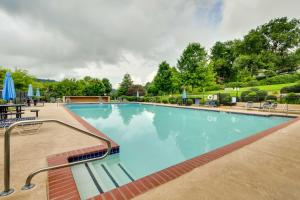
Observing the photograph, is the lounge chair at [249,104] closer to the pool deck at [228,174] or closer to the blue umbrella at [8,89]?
the pool deck at [228,174]

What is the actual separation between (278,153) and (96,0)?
33.8ft

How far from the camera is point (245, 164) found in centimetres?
279

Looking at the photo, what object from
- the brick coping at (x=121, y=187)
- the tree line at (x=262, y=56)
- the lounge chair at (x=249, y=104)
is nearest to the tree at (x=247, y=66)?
the tree line at (x=262, y=56)

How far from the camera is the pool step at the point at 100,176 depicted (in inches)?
103

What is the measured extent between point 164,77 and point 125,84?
15.0 meters

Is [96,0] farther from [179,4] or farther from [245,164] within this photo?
[245,164]

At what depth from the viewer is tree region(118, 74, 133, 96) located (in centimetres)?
3888

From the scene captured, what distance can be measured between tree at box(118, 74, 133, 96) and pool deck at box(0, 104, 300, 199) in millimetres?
35163

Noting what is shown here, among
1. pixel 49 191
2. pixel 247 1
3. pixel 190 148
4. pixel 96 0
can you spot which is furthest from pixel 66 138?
pixel 247 1

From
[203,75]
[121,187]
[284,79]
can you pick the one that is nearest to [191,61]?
[203,75]

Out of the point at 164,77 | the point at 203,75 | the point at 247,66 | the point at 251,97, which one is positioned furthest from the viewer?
the point at 247,66

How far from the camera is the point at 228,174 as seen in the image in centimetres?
242

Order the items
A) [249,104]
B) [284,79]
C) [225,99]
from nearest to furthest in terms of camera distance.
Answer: [249,104] → [225,99] → [284,79]

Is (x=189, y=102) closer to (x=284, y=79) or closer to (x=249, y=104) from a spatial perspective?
(x=249, y=104)
